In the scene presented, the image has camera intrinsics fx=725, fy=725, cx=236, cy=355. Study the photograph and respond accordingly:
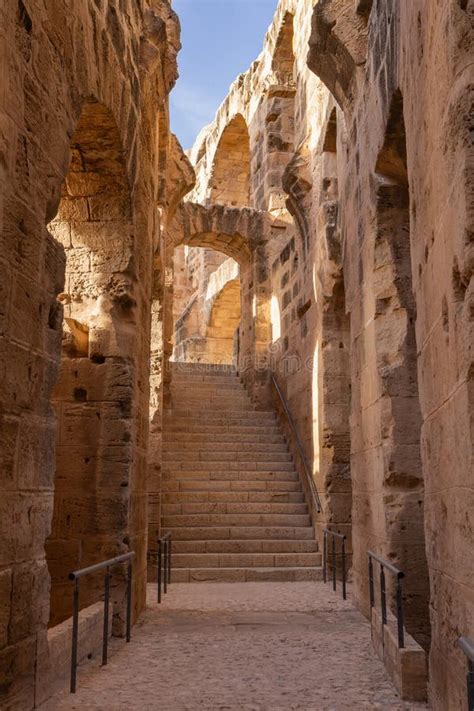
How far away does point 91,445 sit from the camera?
5.77m

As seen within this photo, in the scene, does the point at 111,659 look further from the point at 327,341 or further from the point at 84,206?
the point at 327,341

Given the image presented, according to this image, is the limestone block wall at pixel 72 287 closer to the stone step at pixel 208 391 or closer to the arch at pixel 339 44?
the arch at pixel 339 44

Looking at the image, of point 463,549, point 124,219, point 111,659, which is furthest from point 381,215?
point 111,659

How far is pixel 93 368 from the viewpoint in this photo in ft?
19.4

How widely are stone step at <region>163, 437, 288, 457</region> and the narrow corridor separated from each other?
4.14m

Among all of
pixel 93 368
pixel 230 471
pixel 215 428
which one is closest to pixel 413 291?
pixel 93 368

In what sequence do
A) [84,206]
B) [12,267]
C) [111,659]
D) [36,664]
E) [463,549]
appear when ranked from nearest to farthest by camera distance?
[463,549] → [12,267] → [36,664] → [111,659] → [84,206]

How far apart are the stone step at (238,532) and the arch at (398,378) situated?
166 inches

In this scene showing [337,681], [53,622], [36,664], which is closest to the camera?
[36,664]

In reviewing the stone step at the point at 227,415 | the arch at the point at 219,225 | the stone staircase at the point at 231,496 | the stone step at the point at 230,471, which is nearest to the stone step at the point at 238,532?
the stone staircase at the point at 231,496

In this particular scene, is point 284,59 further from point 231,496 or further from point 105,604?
point 105,604

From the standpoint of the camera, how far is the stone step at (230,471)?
10711mm

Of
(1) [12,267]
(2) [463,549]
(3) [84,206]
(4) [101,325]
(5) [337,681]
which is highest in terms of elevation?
(3) [84,206]

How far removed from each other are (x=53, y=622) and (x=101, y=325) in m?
2.37
